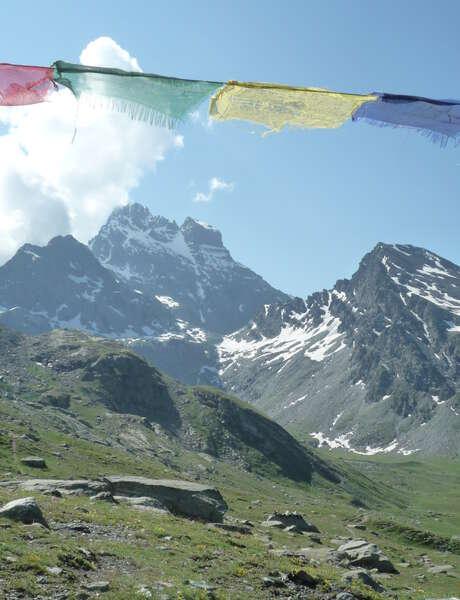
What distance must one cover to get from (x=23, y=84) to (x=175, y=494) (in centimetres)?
2592

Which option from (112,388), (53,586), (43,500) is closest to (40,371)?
(112,388)

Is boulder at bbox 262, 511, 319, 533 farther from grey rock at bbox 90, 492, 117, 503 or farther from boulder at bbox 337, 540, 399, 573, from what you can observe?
grey rock at bbox 90, 492, 117, 503

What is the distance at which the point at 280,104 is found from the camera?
1387cm

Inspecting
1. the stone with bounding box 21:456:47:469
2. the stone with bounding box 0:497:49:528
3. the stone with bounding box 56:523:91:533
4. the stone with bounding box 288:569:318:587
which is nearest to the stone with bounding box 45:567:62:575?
the stone with bounding box 0:497:49:528

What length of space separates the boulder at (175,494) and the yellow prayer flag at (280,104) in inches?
985

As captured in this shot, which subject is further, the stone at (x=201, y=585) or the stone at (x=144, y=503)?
the stone at (x=144, y=503)

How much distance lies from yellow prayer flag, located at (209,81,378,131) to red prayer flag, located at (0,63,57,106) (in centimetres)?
446

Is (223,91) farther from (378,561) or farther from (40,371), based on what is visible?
(40,371)

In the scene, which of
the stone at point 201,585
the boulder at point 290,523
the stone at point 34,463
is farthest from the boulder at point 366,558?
the stone at point 34,463

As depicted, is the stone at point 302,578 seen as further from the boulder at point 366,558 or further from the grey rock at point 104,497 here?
the grey rock at point 104,497

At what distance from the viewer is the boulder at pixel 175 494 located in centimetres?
3253

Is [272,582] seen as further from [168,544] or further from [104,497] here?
[104,497]

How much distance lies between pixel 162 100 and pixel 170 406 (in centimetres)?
18532

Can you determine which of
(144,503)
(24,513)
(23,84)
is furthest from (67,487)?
(23,84)
